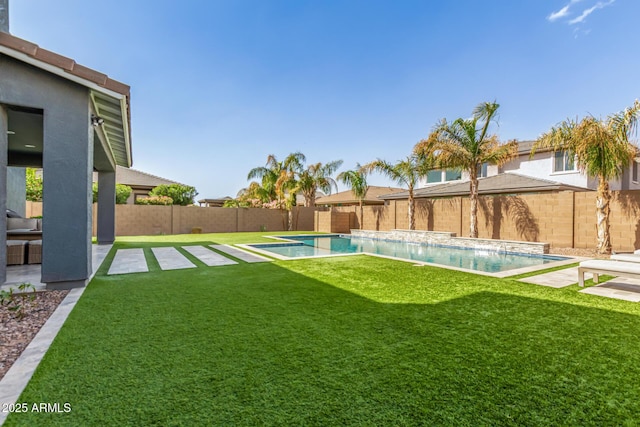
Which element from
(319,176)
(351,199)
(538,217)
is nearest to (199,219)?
(319,176)

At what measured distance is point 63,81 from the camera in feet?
18.2

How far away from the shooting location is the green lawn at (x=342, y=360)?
2.27 m

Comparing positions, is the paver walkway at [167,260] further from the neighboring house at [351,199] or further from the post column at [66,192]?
the neighboring house at [351,199]

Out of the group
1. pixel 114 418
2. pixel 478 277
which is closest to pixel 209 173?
pixel 478 277

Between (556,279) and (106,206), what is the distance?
642 inches

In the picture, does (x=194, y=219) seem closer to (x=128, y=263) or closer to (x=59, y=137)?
(x=128, y=263)

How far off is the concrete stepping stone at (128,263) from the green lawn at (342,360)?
7.19ft

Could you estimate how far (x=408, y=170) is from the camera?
17688 mm

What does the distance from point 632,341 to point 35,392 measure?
20.0ft

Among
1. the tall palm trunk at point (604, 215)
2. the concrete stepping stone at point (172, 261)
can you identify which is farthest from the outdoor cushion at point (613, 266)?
the concrete stepping stone at point (172, 261)

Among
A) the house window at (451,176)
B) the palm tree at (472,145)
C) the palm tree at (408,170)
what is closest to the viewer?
the palm tree at (472,145)

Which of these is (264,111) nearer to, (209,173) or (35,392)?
(209,173)

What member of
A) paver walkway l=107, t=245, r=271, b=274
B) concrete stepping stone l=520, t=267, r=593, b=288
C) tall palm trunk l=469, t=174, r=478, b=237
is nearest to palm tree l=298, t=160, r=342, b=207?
tall palm trunk l=469, t=174, r=478, b=237

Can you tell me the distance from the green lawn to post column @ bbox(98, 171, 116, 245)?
9.45 metres
